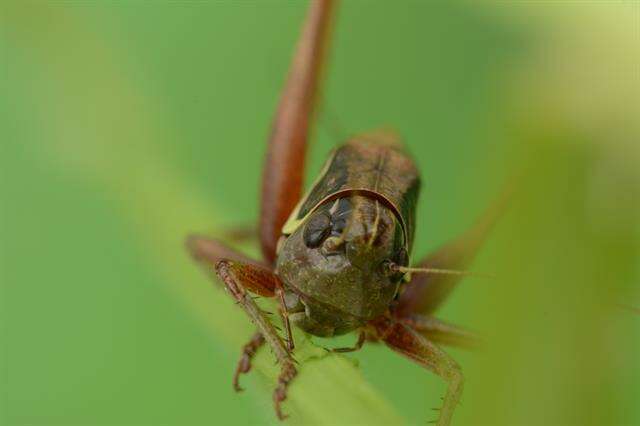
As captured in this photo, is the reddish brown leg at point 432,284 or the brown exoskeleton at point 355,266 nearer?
the brown exoskeleton at point 355,266

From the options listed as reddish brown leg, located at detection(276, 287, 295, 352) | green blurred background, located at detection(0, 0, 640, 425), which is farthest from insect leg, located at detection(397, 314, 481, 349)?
reddish brown leg, located at detection(276, 287, 295, 352)

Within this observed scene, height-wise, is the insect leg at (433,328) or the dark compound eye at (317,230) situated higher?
the dark compound eye at (317,230)

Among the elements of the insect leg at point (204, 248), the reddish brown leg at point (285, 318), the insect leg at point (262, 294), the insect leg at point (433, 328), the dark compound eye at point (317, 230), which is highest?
the dark compound eye at point (317, 230)

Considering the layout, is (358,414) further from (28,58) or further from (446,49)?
(28,58)

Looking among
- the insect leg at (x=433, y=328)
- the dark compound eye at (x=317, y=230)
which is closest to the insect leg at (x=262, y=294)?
the dark compound eye at (x=317, y=230)

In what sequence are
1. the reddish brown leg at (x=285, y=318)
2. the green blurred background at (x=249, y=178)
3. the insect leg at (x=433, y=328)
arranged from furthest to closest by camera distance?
1. the insect leg at (x=433, y=328)
2. the reddish brown leg at (x=285, y=318)
3. the green blurred background at (x=249, y=178)

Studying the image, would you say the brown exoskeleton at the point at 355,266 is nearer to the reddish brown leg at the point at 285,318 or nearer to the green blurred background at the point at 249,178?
the reddish brown leg at the point at 285,318

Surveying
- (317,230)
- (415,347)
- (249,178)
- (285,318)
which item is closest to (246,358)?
(285,318)
